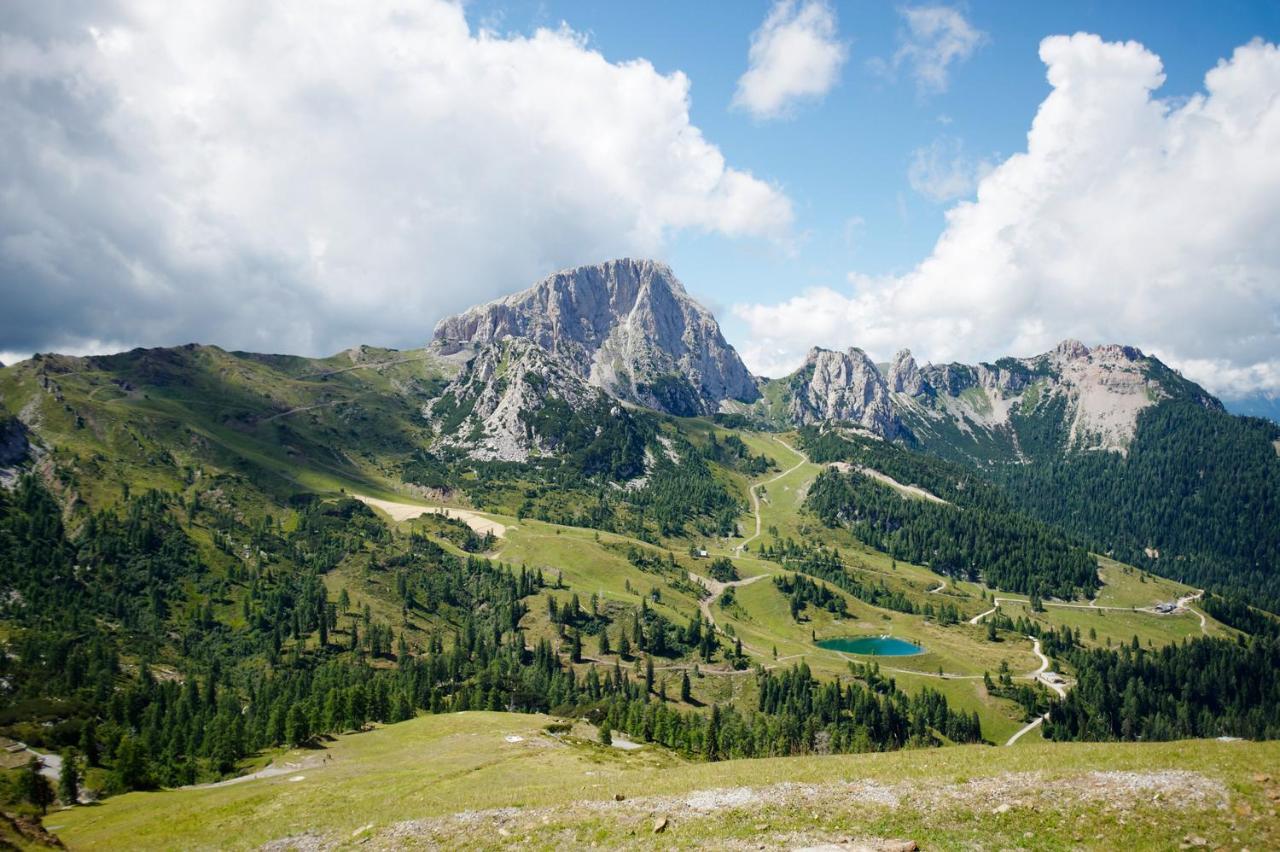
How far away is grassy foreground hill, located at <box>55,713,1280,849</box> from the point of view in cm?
3375

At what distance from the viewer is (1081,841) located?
3250 cm

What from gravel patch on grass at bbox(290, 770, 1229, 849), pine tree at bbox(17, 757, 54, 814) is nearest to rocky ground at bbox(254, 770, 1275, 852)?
gravel patch on grass at bbox(290, 770, 1229, 849)

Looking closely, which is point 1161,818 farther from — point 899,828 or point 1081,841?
point 899,828

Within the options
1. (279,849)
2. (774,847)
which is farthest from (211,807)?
(774,847)

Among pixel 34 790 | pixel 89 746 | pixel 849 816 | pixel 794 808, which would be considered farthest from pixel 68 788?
pixel 849 816

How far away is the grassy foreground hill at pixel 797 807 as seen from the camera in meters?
33.8

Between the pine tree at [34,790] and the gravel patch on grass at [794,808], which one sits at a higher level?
the gravel patch on grass at [794,808]

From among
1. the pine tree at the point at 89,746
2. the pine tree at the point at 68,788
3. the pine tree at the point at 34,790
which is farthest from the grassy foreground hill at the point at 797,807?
the pine tree at the point at 89,746

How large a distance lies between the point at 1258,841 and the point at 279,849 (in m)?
58.0

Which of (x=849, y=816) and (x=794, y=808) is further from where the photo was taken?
(x=794, y=808)

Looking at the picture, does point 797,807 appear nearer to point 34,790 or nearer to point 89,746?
point 34,790

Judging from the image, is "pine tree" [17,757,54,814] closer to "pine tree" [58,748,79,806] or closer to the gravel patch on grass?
"pine tree" [58,748,79,806]

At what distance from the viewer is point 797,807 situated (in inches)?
1583

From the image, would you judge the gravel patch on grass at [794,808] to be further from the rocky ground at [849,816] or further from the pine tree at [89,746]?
the pine tree at [89,746]
